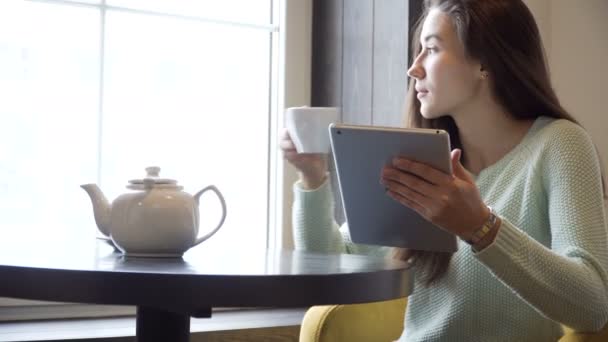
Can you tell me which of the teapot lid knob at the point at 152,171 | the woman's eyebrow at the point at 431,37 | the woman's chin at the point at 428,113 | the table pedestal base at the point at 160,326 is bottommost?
the table pedestal base at the point at 160,326

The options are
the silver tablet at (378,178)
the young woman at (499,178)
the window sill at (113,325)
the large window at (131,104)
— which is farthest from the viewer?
the large window at (131,104)

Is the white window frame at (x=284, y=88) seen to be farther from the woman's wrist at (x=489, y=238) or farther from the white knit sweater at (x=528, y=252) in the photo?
the woman's wrist at (x=489, y=238)

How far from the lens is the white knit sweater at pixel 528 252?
1.26 m

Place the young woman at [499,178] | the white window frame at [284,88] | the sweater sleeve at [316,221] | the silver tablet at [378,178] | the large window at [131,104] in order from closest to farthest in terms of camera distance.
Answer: the silver tablet at [378,178]
the young woman at [499,178]
the sweater sleeve at [316,221]
the large window at [131,104]
the white window frame at [284,88]

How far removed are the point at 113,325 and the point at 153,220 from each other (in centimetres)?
106

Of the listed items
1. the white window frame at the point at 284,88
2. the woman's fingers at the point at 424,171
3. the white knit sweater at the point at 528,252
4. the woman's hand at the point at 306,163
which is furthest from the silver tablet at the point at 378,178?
the white window frame at the point at 284,88

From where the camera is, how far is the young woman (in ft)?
4.39

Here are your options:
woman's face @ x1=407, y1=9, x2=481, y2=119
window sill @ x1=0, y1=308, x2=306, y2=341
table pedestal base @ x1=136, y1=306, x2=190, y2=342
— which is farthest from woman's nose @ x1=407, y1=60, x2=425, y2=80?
window sill @ x1=0, y1=308, x2=306, y2=341

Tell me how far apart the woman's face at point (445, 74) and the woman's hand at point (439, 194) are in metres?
0.38

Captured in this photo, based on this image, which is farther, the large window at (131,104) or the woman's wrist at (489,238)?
the large window at (131,104)

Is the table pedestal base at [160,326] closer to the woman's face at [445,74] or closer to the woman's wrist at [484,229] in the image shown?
the woman's wrist at [484,229]

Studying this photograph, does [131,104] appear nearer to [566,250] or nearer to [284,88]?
[284,88]

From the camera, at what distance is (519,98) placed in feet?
5.04

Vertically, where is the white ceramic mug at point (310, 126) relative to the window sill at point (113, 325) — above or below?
above
